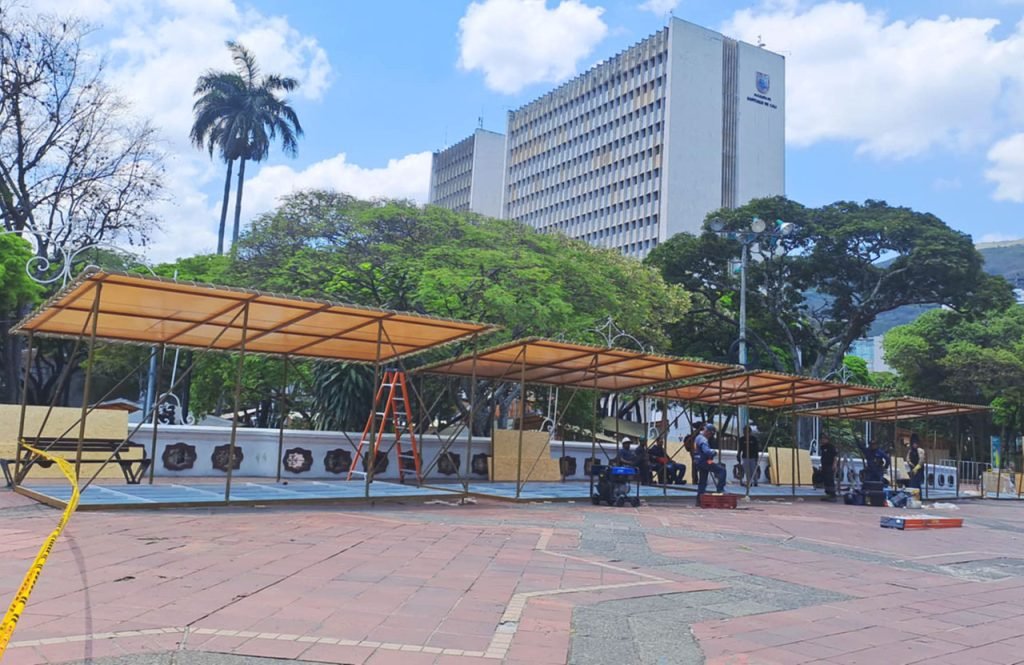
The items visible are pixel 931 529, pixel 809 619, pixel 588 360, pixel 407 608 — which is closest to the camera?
pixel 407 608

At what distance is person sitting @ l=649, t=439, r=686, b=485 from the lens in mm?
19578

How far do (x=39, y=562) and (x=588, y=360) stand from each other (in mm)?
Answer: 11778

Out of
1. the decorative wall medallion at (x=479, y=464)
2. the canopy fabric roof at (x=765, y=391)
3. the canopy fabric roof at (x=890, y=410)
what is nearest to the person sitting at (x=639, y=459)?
the canopy fabric roof at (x=765, y=391)

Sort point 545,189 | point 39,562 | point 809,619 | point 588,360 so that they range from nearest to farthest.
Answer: point 39,562
point 809,619
point 588,360
point 545,189

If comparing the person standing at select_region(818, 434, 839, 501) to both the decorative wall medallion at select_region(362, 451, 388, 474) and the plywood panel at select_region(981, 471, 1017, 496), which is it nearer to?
the decorative wall medallion at select_region(362, 451, 388, 474)

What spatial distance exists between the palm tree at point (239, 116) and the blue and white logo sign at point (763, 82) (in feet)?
196

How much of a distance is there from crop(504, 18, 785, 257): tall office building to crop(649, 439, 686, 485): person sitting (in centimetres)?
6248

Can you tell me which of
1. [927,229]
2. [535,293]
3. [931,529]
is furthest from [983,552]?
[927,229]

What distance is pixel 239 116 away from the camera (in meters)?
41.7

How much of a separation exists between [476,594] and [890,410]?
19.8 metres

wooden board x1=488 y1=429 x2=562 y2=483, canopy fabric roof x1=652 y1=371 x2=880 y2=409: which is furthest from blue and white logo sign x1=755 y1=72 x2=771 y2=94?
wooden board x1=488 y1=429 x2=562 y2=483

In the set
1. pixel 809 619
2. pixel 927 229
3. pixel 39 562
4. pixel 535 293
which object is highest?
pixel 927 229

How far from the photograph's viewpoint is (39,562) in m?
4.39

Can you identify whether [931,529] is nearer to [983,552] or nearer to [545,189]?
[983,552]
